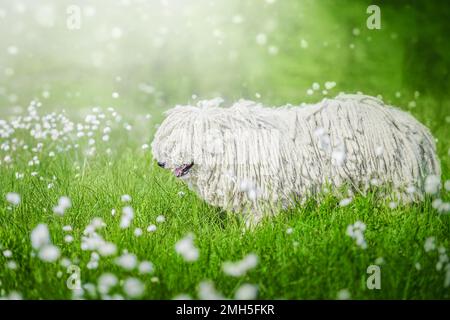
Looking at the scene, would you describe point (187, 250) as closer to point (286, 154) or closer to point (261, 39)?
point (286, 154)

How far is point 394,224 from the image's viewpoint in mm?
2764

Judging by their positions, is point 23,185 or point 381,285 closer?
point 381,285

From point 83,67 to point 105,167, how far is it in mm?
604

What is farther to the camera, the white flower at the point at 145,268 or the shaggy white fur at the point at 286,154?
the shaggy white fur at the point at 286,154

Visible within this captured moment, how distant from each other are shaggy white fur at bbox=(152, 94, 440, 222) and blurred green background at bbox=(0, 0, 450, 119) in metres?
0.45

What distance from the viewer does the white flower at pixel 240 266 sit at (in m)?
2.41

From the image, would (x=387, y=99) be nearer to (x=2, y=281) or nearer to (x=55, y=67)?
(x=55, y=67)

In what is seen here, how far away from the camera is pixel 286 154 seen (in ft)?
9.67

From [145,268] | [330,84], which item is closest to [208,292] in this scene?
[145,268]

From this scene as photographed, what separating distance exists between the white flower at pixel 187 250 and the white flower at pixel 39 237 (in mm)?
574

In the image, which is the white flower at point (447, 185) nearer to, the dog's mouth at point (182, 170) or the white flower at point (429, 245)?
the white flower at point (429, 245)

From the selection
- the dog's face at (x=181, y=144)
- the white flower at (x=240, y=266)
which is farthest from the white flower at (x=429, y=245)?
the dog's face at (x=181, y=144)

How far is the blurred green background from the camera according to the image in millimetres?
3229

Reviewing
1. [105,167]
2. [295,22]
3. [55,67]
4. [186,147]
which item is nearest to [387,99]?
[295,22]
